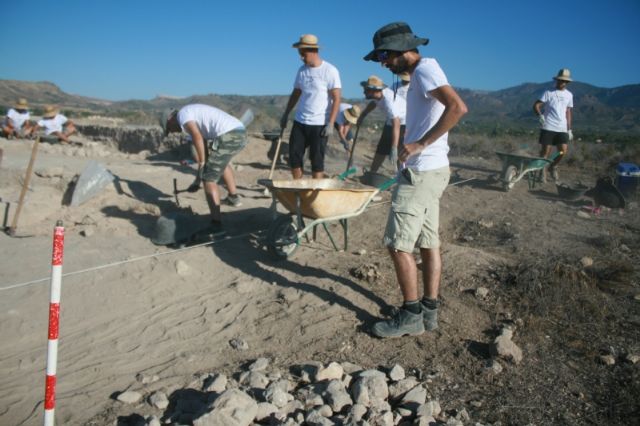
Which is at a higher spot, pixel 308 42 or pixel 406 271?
pixel 308 42

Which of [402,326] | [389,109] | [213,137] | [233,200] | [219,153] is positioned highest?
[389,109]

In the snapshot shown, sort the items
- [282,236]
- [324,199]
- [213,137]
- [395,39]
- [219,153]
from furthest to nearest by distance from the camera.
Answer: [213,137] < [219,153] < [282,236] < [324,199] < [395,39]

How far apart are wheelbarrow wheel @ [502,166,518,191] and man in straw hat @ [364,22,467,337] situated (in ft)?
16.2

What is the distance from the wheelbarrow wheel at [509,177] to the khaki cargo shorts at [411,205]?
16.4ft

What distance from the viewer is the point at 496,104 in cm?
9000

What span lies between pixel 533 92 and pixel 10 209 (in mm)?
108254

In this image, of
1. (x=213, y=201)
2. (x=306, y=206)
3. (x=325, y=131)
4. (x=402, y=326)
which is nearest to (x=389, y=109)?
(x=325, y=131)

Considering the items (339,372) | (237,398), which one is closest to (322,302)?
(339,372)

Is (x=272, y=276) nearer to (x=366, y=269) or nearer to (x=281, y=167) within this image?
(x=366, y=269)

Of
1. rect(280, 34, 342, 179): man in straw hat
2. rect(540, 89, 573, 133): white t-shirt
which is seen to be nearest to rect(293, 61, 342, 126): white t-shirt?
rect(280, 34, 342, 179): man in straw hat

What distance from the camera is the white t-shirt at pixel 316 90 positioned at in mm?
5176

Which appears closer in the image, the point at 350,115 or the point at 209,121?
the point at 209,121

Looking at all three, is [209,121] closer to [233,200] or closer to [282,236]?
[233,200]

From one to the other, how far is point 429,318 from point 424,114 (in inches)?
51.2
